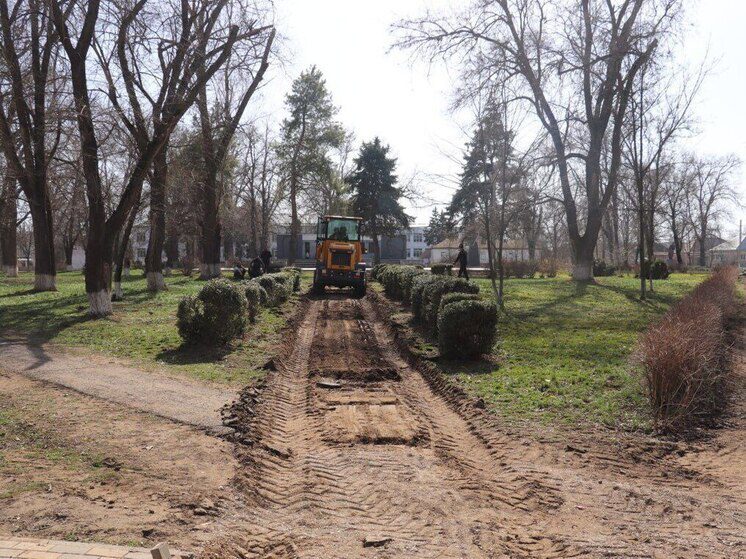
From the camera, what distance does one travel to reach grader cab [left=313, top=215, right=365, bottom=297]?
2478 cm

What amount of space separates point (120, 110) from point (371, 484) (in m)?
14.5

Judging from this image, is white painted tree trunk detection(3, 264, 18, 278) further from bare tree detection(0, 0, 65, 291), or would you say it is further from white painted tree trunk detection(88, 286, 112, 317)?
white painted tree trunk detection(88, 286, 112, 317)

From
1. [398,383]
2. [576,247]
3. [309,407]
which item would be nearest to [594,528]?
[309,407]

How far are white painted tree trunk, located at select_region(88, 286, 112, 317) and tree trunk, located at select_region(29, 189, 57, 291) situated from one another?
750 centimetres

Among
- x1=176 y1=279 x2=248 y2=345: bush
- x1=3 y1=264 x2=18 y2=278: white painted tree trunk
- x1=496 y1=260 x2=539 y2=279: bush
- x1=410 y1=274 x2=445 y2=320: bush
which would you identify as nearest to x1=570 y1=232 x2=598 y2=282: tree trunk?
x1=496 y1=260 x2=539 y2=279: bush

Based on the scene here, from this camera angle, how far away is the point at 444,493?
5.26m

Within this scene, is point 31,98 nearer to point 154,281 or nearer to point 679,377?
point 154,281

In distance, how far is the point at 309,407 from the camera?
8273 mm

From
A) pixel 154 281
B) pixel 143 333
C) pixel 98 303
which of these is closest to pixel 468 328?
pixel 143 333

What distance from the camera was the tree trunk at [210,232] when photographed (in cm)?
3009

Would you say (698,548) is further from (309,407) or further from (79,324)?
(79,324)

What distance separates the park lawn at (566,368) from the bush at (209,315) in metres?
4.28

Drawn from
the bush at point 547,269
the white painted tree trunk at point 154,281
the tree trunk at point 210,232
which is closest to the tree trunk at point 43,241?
the white painted tree trunk at point 154,281

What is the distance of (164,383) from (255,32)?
36.3 feet
